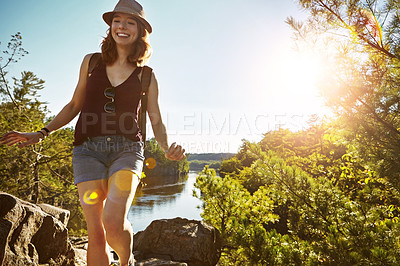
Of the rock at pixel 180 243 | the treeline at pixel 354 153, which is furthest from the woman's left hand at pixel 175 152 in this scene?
A: the rock at pixel 180 243

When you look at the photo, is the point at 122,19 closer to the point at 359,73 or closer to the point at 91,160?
the point at 91,160

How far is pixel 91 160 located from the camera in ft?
5.33

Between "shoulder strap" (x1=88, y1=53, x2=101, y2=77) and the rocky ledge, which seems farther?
the rocky ledge

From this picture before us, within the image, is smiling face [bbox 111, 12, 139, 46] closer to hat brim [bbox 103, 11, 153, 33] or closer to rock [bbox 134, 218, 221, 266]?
hat brim [bbox 103, 11, 153, 33]

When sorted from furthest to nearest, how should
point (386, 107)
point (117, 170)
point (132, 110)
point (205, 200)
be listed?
point (205, 200) → point (386, 107) → point (132, 110) → point (117, 170)

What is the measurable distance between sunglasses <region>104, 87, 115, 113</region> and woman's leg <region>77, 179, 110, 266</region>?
1.46 ft

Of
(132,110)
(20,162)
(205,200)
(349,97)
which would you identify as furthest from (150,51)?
(20,162)

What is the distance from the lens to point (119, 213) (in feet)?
4.77

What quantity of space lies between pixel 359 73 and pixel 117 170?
2728 mm

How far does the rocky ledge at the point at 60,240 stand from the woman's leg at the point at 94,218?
116 cm

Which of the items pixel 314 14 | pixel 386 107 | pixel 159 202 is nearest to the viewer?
pixel 386 107

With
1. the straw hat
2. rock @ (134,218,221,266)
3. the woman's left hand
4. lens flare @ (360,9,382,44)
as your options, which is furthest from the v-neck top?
rock @ (134,218,221,266)

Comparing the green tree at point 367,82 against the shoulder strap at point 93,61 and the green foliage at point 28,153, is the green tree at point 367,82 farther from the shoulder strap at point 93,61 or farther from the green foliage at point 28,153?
the green foliage at point 28,153

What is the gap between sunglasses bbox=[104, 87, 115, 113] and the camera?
1.72 metres
